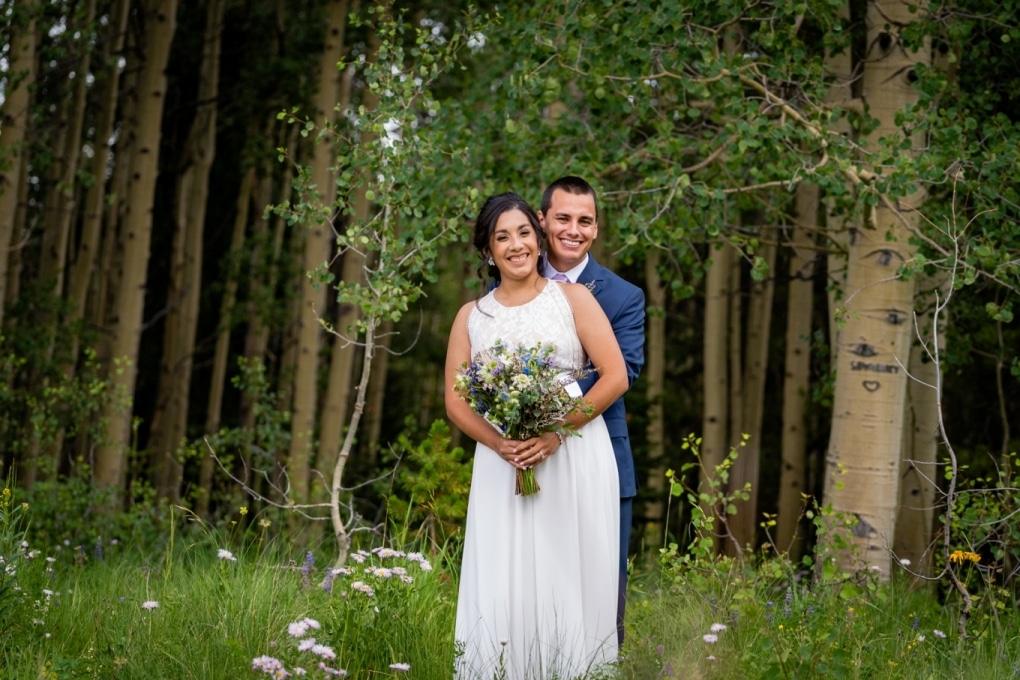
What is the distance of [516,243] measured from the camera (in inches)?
158

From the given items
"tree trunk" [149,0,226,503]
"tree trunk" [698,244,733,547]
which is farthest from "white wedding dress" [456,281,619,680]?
"tree trunk" [149,0,226,503]

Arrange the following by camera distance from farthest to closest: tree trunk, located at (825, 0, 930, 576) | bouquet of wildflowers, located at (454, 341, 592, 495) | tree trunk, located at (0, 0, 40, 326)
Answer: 1. tree trunk, located at (0, 0, 40, 326)
2. tree trunk, located at (825, 0, 930, 576)
3. bouquet of wildflowers, located at (454, 341, 592, 495)

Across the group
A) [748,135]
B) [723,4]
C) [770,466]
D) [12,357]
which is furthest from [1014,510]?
[770,466]

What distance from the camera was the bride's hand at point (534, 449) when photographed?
389cm

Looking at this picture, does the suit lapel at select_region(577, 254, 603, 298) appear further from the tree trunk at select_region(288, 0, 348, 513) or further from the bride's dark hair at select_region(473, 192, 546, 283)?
the tree trunk at select_region(288, 0, 348, 513)

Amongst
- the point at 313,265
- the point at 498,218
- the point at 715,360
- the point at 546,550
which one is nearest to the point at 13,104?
the point at 313,265

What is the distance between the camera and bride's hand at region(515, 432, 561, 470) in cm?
389

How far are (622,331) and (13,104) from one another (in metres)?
6.61

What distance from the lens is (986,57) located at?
742cm

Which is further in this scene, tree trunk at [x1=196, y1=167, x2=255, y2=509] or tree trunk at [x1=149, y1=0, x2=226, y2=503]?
tree trunk at [x1=196, y1=167, x2=255, y2=509]

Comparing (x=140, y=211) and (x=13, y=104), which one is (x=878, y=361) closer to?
(x=13, y=104)

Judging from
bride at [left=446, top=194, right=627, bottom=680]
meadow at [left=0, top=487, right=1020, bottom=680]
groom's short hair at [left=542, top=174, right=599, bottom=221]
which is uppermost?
groom's short hair at [left=542, top=174, right=599, bottom=221]

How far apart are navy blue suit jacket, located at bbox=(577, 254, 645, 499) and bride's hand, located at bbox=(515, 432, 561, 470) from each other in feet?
1.18

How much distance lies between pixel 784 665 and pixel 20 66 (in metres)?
7.89
